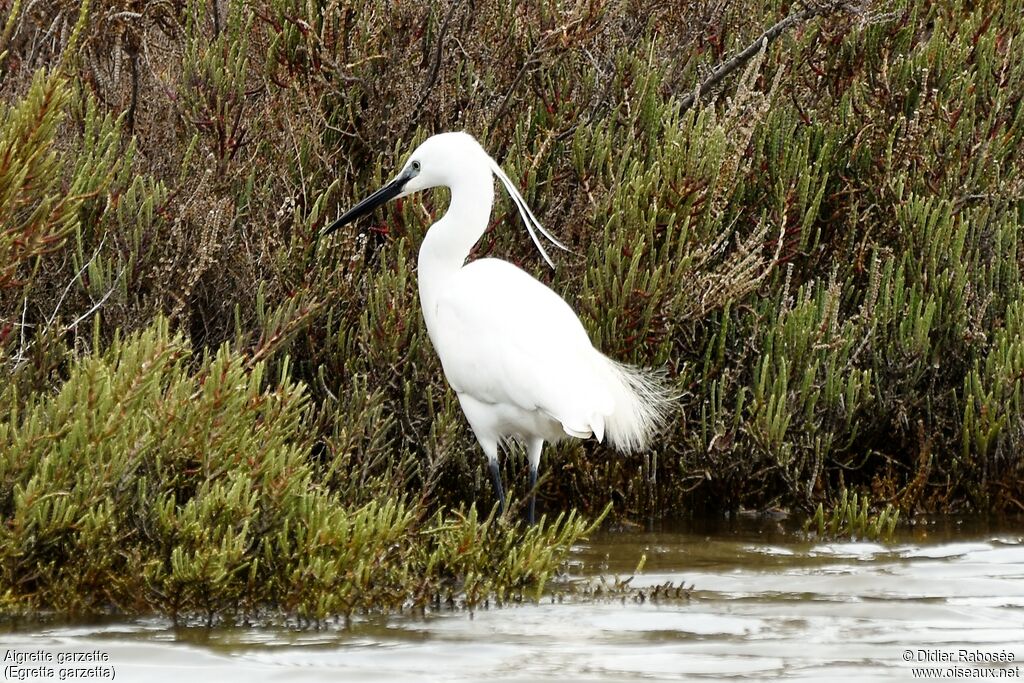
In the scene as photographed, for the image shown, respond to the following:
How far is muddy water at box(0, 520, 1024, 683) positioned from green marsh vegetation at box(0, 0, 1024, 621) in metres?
0.34

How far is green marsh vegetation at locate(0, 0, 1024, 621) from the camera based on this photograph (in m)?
5.85

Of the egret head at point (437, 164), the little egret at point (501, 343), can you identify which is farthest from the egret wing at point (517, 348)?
the egret head at point (437, 164)

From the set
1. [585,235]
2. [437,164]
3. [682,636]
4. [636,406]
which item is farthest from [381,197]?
[682,636]

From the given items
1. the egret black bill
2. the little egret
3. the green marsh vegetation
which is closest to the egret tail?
the little egret

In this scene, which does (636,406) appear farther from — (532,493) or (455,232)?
(455,232)

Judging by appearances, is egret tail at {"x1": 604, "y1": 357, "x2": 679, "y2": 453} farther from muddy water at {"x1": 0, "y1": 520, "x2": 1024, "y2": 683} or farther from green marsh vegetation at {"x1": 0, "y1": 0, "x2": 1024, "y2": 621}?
muddy water at {"x1": 0, "y1": 520, "x2": 1024, "y2": 683}

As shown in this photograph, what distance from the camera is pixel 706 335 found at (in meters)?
6.43

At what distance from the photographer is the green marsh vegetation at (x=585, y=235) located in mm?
5852

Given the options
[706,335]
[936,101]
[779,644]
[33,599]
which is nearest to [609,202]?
[706,335]

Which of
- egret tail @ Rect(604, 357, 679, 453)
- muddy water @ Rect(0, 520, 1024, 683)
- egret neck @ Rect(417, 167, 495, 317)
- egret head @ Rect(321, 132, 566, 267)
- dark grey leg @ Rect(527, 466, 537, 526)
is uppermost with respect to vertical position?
egret head @ Rect(321, 132, 566, 267)

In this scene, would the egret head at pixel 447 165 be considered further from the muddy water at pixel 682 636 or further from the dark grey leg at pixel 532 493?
the muddy water at pixel 682 636

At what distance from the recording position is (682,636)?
4.41 m

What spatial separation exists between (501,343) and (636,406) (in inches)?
23.4

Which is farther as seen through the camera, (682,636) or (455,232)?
(455,232)
